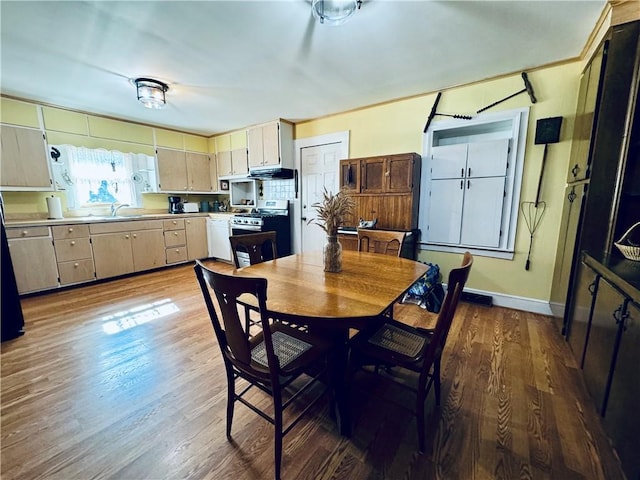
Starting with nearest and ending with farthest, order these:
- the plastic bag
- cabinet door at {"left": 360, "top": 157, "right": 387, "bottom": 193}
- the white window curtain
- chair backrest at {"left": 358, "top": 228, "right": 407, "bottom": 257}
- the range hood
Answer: chair backrest at {"left": 358, "top": 228, "right": 407, "bottom": 257} < the plastic bag < cabinet door at {"left": 360, "top": 157, "right": 387, "bottom": 193} < the white window curtain < the range hood

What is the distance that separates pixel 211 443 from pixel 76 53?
325cm

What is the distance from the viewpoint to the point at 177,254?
471 centimetres

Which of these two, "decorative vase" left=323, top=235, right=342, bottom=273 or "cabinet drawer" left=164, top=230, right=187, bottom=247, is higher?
"decorative vase" left=323, top=235, right=342, bottom=273

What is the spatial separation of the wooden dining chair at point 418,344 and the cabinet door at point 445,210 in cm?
199

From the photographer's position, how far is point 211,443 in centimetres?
137

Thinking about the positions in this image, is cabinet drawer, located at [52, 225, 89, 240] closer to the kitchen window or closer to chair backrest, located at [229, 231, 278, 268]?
the kitchen window

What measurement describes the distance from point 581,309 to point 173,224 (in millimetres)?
5248

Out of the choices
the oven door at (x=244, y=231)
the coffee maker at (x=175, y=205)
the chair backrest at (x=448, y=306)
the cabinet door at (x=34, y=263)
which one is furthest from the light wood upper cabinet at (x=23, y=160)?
the chair backrest at (x=448, y=306)

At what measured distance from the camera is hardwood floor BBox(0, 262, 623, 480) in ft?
4.06

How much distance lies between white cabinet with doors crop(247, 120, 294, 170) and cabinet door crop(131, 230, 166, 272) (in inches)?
79.5

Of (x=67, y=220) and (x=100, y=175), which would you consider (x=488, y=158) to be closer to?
(x=67, y=220)

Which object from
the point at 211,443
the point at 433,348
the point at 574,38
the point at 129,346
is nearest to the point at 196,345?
the point at 129,346

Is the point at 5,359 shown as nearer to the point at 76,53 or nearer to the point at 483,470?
the point at 76,53

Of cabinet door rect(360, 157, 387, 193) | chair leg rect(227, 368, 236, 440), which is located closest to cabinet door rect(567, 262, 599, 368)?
cabinet door rect(360, 157, 387, 193)
